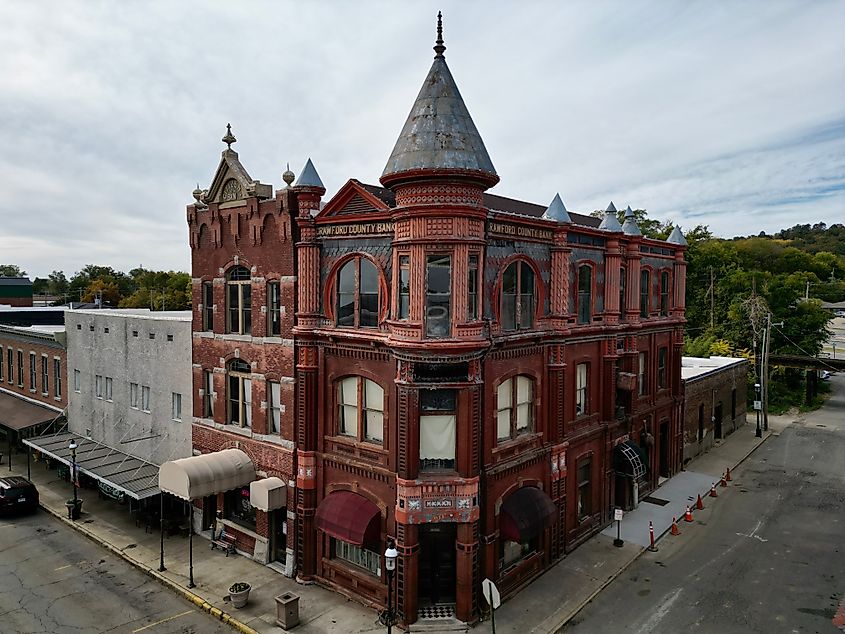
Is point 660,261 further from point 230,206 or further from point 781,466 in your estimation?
point 230,206

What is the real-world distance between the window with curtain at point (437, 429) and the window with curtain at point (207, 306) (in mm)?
10560

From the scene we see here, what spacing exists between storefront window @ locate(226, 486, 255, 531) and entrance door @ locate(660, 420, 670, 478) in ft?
65.9

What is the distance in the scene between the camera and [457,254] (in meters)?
15.3

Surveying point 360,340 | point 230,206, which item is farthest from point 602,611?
point 230,206

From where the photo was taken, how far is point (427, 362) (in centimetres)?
1562

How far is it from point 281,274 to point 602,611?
14664 millimetres

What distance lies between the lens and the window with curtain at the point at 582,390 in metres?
22.0

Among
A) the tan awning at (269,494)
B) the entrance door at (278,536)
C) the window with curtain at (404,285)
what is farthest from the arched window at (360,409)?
the entrance door at (278,536)

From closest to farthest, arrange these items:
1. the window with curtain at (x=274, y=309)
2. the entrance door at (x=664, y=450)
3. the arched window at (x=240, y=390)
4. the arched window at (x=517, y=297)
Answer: the arched window at (x=517, y=297), the window with curtain at (x=274, y=309), the arched window at (x=240, y=390), the entrance door at (x=664, y=450)

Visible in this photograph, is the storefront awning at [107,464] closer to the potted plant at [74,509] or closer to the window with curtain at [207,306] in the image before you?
the potted plant at [74,509]

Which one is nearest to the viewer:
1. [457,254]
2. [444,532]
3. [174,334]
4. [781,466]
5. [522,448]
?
[457,254]

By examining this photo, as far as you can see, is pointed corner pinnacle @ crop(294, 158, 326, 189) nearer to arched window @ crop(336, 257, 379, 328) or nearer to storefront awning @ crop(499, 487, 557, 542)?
arched window @ crop(336, 257, 379, 328)

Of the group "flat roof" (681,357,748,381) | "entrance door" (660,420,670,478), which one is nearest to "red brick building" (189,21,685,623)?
"entrance door" (660,420,670,478)

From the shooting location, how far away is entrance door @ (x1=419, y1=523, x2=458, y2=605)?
16.6 m
